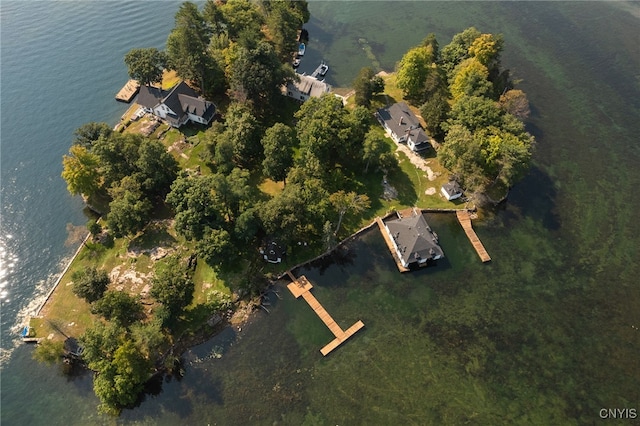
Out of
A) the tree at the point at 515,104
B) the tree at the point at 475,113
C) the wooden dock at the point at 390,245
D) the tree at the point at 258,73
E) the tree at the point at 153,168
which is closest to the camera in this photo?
the wooden dock at the point at 390,245

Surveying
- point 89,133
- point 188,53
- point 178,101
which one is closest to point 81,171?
point 89,133

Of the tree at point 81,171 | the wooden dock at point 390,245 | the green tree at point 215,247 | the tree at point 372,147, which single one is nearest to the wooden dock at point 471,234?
the wooden dock at point 390,245

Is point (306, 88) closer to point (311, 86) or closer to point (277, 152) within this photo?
point (311, 86)

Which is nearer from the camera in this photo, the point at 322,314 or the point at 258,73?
the point at 322,314

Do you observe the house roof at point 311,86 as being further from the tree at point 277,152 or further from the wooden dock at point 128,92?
the wooden dock at point 128,92

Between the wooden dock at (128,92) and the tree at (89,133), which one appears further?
the wooden dock at (128,92)
